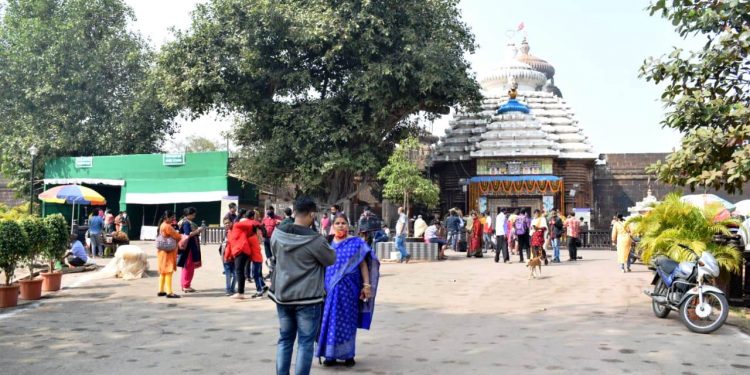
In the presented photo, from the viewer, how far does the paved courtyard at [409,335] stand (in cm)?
578

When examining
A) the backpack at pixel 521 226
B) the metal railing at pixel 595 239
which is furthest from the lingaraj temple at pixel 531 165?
the backpack at pixel 521 226

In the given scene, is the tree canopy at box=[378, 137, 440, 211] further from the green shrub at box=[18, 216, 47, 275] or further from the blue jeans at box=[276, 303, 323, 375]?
the blue jeans at box=[276, 303, 323, 375]

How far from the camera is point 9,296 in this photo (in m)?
9.37

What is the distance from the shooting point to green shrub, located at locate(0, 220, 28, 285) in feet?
29.6

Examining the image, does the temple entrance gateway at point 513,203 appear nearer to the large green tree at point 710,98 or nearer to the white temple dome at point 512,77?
the white temple dome at point 512,77

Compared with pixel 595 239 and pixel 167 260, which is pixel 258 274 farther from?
pixel 595 239

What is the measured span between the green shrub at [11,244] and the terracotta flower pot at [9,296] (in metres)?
0.16

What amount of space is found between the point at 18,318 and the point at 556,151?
27330mm

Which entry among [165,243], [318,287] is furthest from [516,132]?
[318,287]

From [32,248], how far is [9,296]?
775 millimetres

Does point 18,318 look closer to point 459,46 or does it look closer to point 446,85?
point 446,85

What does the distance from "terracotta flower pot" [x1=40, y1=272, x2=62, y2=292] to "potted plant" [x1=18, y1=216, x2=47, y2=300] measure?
0.79m

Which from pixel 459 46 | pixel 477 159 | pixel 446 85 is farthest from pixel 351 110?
pixel 477 159

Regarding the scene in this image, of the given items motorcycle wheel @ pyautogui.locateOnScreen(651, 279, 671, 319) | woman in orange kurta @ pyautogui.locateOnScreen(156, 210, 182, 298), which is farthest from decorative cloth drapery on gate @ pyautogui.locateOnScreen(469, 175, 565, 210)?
motorcycle wheel @ pyautogui.locateOnScreen(651, 279, 671, 319)
